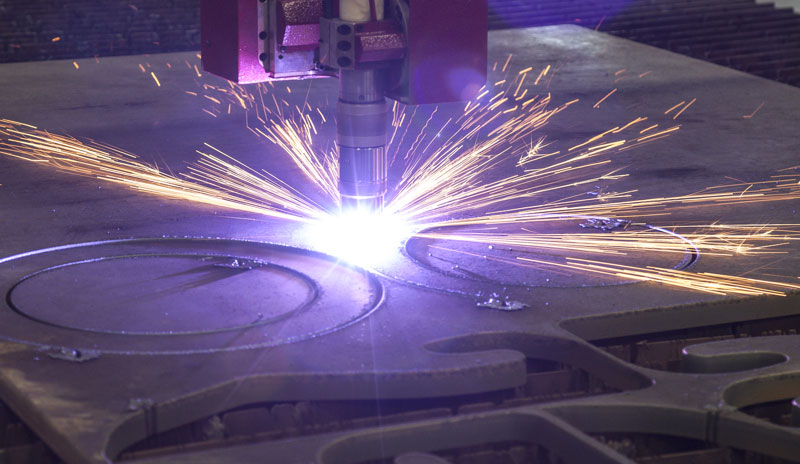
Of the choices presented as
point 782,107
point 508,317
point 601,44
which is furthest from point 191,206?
point 601,44

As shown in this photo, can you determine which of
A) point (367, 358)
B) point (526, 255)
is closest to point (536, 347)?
point (367, 358)

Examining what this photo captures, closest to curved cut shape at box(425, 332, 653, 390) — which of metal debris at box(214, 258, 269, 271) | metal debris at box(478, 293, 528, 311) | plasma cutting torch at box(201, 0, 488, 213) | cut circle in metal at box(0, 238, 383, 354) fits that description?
metal debris at box(478, 293, 528, 311)

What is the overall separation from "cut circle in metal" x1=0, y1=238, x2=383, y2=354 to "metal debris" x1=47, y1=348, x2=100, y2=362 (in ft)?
0.11

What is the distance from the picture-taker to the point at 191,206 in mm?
4098

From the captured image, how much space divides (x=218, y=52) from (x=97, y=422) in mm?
1206

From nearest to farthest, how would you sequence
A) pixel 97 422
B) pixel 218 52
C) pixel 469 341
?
pixel 97 422 < pixel 469 341 < pixel 218 52

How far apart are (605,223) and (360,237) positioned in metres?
0.87

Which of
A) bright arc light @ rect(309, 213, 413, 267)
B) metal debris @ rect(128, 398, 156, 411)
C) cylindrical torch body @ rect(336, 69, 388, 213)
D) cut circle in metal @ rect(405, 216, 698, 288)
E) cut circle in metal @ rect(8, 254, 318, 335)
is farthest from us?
bright arc light @ rect(309, 213, 413, 267)

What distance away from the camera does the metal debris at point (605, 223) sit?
3.86 m

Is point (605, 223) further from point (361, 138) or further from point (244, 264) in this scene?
point (244, 264)

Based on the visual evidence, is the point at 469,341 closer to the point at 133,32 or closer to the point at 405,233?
the point at 405,233

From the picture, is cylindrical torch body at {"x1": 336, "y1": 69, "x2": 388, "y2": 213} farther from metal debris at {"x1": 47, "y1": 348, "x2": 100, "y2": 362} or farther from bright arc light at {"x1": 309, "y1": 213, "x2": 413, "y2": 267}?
metal debris at {"x1": 47, "y1": 348, "x2": 100, "y2": 362}

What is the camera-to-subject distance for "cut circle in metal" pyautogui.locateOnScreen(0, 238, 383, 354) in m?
2.83

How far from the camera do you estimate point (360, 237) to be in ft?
12.2
